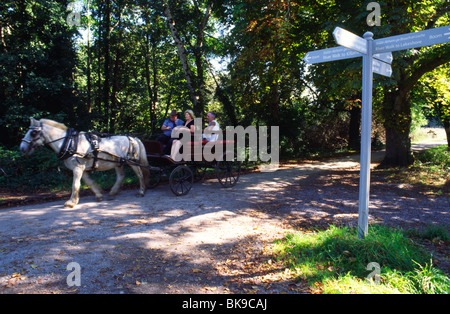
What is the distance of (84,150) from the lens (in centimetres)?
680

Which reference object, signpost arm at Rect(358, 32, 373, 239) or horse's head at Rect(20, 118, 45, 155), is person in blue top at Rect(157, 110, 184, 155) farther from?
signpost arm at Rect(358, 32, 373, 239)

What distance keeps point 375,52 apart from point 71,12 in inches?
468

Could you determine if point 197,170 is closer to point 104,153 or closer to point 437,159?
point 104,153

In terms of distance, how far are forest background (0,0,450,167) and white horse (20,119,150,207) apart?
0.83m

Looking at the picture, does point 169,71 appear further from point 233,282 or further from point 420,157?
point 233,282

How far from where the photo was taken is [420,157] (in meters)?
13.1

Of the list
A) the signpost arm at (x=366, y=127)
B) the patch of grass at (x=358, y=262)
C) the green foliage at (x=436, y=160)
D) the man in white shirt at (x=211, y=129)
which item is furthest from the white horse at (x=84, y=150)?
the green foliage at (x=436, y=160)

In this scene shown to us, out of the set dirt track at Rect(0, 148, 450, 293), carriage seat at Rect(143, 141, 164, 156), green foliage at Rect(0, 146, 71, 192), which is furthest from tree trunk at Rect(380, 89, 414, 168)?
green foliage at Rect(0, 146, 71, 192)

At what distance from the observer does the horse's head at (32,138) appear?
243 inches

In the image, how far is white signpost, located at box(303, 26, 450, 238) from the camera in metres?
3.76

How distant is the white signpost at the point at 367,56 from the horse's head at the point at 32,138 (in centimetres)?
559

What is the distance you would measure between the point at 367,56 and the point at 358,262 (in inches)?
106

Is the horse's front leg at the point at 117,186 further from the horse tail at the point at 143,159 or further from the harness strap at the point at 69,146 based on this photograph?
the harness strap at the point at 69,146

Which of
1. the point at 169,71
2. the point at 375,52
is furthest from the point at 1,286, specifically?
the point at 169,71
